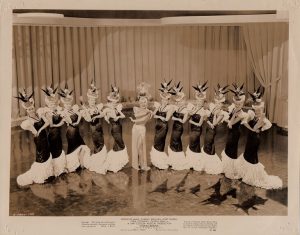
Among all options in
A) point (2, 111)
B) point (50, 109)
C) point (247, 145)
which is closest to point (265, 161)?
point (247, 145)

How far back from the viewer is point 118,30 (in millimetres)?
1694

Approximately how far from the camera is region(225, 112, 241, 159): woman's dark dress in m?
1.85

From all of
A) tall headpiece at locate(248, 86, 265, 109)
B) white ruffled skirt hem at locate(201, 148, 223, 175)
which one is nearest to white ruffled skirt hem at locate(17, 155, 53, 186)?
white ruffled skirt hem at locate(201, 148, 223, 175)

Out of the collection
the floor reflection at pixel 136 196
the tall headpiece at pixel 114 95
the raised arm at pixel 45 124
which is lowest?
the floor reflection at pixel 136 196

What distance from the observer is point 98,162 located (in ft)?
6.13

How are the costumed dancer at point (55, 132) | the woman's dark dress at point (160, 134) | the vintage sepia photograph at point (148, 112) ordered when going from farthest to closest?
the woman's dark dress at point (160, 134) → the costumed dancer at point (55, 132) → the vintage sepia photograph at point (148, 112)

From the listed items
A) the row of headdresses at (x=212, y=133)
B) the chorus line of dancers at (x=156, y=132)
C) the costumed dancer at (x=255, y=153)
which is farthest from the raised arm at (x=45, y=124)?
the costumed dancer at (x=255, y=153)

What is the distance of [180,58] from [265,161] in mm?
553

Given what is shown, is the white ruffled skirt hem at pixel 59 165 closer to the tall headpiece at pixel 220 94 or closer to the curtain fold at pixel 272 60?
the tall headpiece at pixel 220 94

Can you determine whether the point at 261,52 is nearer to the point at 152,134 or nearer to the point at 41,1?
the point at 152,134

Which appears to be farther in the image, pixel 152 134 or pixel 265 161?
pixel 152 134

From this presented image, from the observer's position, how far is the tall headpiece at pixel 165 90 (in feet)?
5.90

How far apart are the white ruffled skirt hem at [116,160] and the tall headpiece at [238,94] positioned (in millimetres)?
528

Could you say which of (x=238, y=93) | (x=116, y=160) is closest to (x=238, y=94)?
(x=238, y=93)
